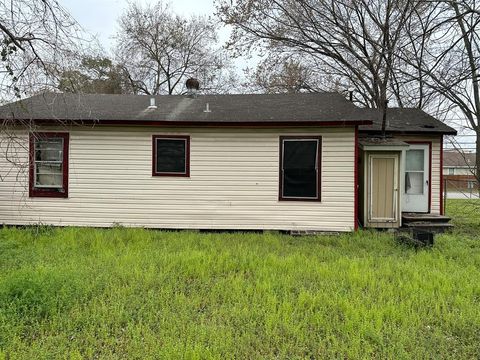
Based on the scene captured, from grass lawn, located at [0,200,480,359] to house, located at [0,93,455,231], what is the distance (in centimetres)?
220

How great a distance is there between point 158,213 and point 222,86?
18.1 meters

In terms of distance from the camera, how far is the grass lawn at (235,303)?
3047 mm

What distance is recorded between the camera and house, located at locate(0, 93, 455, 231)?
838cm

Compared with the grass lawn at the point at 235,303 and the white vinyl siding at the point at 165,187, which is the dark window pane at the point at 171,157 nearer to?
the white vinyl siding at the point at 165,187

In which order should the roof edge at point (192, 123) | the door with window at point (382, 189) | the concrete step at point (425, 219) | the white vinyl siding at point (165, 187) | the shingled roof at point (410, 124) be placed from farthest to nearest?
the shingled roof at point (410, 124) < the concrete step at point (425, 219) < the door with window at point (382, 189) < the white vinyl siding at point (165, 187) < the roof edge at point (192, 123)

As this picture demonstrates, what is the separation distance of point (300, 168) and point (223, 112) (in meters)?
2.57

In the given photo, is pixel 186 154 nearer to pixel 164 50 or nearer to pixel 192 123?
pixel 192 123

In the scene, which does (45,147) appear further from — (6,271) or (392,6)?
(392,6)

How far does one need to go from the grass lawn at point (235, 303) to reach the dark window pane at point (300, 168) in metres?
2.24

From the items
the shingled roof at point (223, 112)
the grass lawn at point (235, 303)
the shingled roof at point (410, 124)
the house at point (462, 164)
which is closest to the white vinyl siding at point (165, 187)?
the shingled roof at point (223, 112)

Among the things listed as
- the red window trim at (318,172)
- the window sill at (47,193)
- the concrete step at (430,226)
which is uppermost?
the red window trim at (318,172)

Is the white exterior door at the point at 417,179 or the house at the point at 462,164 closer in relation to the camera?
the house at the point at 462,164

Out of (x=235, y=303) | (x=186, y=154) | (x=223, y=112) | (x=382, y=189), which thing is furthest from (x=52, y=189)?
(x=382, y=189)

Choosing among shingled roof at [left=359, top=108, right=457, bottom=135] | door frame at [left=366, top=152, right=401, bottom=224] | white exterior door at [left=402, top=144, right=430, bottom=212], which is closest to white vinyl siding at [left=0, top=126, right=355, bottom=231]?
door frame at [left=366, top=152, right=401, bottom=224]
